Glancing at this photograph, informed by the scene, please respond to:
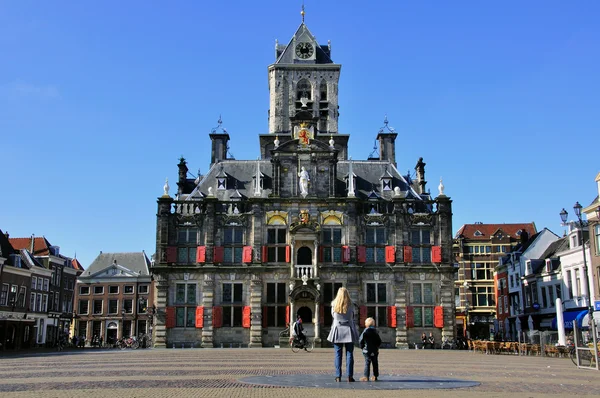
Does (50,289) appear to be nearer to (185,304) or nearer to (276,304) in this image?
(185,304)

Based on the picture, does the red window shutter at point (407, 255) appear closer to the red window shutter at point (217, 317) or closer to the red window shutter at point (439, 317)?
the red window shutter at point (439, 317)

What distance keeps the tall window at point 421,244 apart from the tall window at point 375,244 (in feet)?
8.20

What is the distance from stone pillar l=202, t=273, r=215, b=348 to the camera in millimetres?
47719

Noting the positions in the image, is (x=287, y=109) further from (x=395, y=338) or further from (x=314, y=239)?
(x=395, y=338)

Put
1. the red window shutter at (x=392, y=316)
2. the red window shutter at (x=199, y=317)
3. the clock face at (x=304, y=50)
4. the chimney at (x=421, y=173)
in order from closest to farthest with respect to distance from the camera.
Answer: the red window shutter at (x=199, y=317) → the red window shutter at (x=392, y=316) → the chimney at (x=421, y=173) → the clock face at (x=304, y=50)

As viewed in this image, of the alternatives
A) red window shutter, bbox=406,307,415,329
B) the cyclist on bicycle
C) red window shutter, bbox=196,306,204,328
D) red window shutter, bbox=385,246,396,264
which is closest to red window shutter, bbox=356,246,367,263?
red window shutter, bbox=385,246,396,264

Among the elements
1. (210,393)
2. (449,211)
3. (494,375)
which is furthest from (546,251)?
(210,393)

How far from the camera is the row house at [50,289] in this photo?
199 ft

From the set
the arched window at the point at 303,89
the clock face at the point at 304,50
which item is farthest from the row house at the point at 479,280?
the clock face at the point at 304,50

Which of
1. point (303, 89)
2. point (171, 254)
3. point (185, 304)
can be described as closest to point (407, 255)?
point (185, 304)

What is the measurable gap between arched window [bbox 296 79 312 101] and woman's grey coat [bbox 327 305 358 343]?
160 ft

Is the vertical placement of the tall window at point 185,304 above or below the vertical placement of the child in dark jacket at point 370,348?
above

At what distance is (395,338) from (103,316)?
42.6 metres

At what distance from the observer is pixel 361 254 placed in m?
49.1
